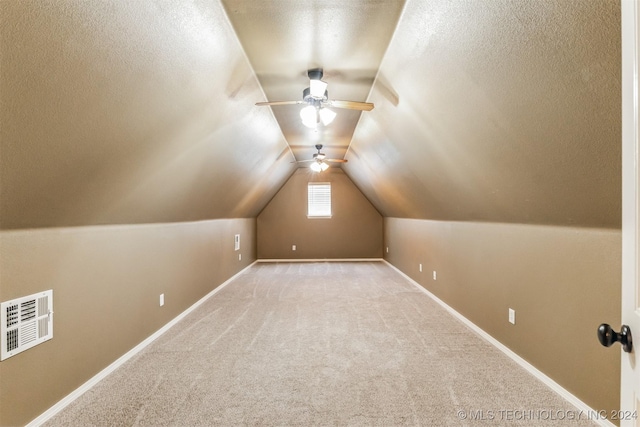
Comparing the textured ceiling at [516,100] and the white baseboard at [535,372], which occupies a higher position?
the textured ceiling at [516,100]

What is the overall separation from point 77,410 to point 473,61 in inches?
127

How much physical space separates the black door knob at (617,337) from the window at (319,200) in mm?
7621

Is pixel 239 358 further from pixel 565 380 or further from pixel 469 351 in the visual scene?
pixel 565 380

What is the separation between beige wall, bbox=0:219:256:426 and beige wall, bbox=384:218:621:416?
133 inches

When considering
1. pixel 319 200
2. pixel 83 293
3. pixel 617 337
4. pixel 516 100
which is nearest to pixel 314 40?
pixel 516 100

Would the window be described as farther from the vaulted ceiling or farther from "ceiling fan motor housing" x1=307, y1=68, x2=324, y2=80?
"ceiling fan motor housing" x1=307, y1=68, x2=324, y2=80

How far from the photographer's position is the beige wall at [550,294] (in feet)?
6.20

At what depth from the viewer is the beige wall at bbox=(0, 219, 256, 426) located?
1830 millimetres

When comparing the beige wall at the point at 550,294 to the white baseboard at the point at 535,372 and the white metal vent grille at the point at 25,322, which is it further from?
the white metal vent grille at the point at 25,322

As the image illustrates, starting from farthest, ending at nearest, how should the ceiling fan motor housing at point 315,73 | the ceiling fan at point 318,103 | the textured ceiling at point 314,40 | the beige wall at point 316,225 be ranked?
the beige wall at point 316,225
the ceiling fan motor housing at point 315,73
the ceiling fan at point 318,103
the textured ceiling at point 314,40

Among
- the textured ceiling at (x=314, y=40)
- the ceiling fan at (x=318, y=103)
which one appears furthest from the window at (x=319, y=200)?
the ceiling fan at (x=318, y=103)

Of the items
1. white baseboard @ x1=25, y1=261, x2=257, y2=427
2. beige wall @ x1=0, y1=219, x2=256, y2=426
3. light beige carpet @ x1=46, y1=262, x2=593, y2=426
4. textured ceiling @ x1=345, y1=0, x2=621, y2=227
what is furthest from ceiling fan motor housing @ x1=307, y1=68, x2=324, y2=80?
white baseboard @ x1=25, y1=261, x2=257, y2=427

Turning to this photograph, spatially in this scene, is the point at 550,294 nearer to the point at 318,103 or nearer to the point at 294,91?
the point at 318,103

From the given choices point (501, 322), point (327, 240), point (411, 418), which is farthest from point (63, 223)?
point (327, 240)
